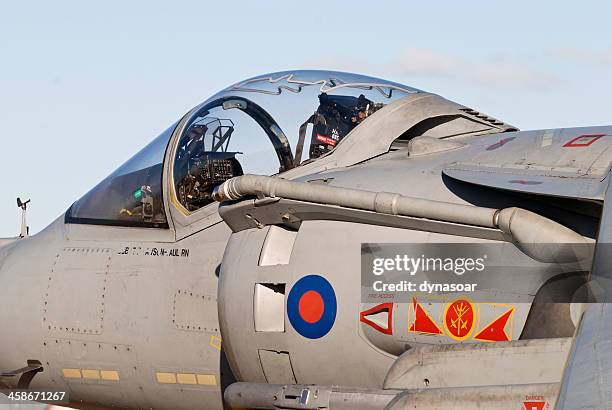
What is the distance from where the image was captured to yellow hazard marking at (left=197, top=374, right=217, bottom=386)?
821 cm

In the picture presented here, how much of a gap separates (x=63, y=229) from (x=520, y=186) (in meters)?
4.63

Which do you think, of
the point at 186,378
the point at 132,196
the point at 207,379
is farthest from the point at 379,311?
the point at 132,196

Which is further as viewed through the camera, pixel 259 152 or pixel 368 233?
pixel 259 152

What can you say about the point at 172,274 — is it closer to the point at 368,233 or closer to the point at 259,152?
the point at 259,152

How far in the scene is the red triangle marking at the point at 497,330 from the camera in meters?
6.34

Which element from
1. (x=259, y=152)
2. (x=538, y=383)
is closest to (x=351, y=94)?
(x=259, y=152)

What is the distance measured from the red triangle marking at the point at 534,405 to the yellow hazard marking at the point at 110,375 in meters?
4.24

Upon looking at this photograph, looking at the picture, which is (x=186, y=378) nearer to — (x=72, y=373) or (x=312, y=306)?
(x=72, y=373)

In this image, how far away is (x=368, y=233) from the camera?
6922 mm

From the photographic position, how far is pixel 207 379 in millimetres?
8234

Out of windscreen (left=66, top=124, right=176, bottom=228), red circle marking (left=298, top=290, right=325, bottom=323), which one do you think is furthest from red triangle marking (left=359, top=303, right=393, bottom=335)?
windscreen (left=66, top=124, right=176, bottom=228)

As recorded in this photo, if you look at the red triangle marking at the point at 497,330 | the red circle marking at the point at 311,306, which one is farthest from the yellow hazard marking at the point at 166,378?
the red triangle marking at the point at 497,330

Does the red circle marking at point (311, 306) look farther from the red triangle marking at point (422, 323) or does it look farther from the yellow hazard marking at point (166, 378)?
the yellow hazard marking at point (166, 378)

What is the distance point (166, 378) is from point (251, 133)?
6.91 feet
